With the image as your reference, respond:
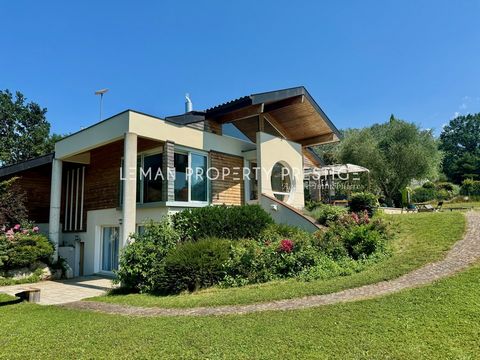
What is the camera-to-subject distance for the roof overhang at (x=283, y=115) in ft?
46.6

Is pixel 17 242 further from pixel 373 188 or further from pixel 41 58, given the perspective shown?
pixel 373 188

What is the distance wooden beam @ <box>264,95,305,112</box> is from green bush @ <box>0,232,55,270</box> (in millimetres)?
11354

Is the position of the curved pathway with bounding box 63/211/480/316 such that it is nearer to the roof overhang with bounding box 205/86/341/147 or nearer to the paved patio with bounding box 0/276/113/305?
the paved patio with bounding box 0/276/113/305

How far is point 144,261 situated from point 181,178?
4.27m

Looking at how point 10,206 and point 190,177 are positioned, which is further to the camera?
point 10,206

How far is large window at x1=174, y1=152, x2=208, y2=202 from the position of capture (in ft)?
42.6

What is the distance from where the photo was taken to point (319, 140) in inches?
736

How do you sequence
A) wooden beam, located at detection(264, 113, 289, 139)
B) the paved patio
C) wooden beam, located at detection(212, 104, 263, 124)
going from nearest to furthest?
the paved patio < wooden beam, located at detection(212, 104, 263, 124) < wooden beam, located at detection(264, 113, 289, 139)

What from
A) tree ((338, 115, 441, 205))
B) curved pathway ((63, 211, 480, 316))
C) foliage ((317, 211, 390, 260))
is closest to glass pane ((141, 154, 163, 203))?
curved pathway ((63, 211, 480, 316))

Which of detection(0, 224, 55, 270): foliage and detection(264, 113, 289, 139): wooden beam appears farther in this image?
detection(264, 113, 289, 139): wooden beam

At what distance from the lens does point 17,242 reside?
1328 centimetres

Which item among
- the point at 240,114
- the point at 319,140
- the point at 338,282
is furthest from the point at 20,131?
the point at 338,282

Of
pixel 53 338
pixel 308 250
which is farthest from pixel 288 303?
pixel 53 338

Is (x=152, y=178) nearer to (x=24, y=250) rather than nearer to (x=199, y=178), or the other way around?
(x=199, y=178)
